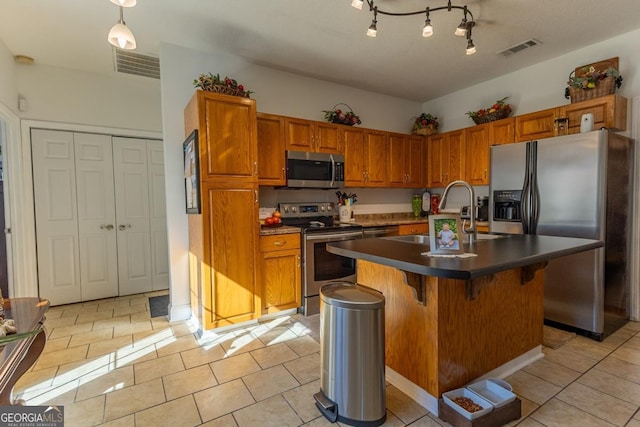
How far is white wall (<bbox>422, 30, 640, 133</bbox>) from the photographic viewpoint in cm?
303

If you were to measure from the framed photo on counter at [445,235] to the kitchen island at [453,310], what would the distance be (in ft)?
0.37

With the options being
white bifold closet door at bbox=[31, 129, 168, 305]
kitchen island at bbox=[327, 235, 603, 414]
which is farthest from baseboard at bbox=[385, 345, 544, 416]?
white bifold closet door at bbox=[31, 129, 168, 305]

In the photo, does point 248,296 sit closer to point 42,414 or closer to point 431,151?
point 42,414

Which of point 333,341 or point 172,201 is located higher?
point 172,201

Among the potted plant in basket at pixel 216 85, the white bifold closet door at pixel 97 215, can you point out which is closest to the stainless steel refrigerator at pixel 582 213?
the potted plant in basket at pixel 216 85

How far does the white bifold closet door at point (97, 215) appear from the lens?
11.9 ft

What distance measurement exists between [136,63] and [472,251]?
151 inches

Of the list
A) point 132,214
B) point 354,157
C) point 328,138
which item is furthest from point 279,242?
point 132,214

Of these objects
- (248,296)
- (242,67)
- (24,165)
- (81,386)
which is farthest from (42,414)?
(242,67)

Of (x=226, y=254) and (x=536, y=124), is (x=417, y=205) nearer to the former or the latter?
(x=536, y=124)

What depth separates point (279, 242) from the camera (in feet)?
10.5

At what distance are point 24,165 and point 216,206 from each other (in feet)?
7.93

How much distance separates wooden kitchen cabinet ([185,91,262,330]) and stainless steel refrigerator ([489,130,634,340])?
260 centimetres

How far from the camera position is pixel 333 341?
5.49ft
